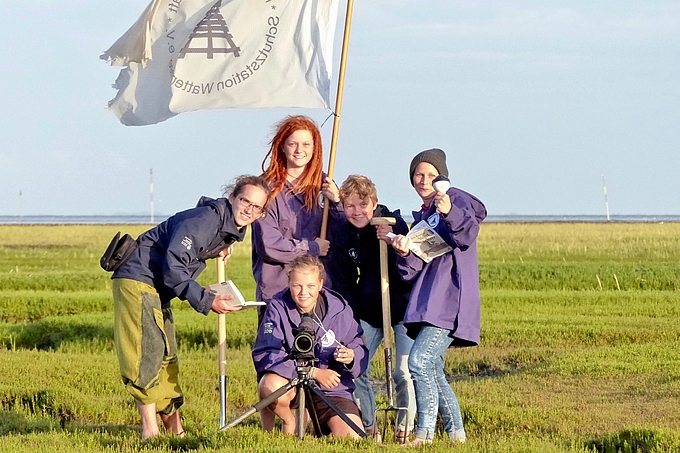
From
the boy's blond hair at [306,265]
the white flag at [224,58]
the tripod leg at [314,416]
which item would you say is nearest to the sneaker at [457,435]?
the tripod leg at [314,416]

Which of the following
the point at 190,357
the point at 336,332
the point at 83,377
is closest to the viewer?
the point at 336,332

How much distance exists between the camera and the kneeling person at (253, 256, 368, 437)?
6.83m

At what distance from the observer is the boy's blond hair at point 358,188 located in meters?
7.37

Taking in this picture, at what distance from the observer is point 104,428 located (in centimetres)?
837

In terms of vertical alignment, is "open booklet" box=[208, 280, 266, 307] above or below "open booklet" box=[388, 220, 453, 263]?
below

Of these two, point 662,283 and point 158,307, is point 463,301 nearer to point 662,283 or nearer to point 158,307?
point 158,307

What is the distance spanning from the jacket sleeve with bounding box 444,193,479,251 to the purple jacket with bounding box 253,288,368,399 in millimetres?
896

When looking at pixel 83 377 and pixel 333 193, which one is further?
pixel 83 377

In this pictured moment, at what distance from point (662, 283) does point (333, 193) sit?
16783 mm

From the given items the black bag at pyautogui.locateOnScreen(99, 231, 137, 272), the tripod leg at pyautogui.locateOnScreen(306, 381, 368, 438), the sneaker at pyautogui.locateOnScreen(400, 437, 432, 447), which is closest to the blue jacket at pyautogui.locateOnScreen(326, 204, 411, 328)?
the sneaker at pyautogui.locateOnScreen(400, 437, 432, 447)

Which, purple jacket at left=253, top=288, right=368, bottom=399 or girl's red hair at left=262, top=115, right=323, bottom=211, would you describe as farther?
girl's red hair at left=262, top=115, right=323, bottom=211

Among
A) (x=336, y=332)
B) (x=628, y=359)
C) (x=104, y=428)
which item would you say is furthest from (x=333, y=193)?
(x=628, y=359)

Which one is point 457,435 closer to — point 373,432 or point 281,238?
point 373,432

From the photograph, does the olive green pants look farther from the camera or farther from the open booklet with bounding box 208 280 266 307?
the camera
